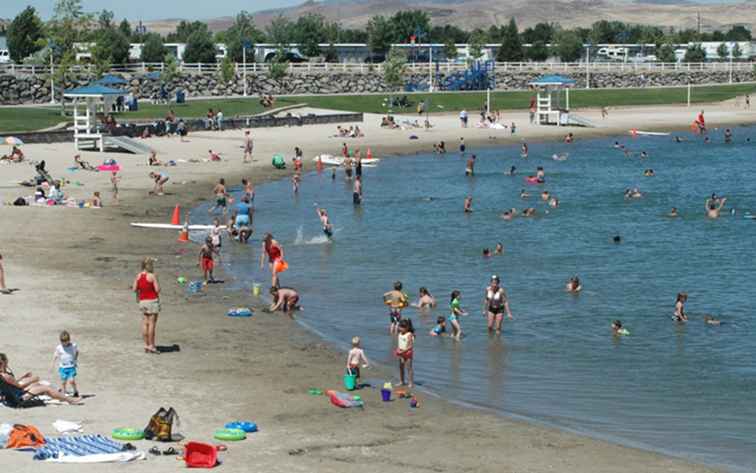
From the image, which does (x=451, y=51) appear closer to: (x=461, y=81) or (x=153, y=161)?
(x=461, y=81)

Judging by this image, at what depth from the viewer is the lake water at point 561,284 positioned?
22.4 m

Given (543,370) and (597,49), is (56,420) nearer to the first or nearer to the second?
(543,370)

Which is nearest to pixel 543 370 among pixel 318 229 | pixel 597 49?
pixel 318 229

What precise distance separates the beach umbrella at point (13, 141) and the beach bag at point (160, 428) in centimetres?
4334

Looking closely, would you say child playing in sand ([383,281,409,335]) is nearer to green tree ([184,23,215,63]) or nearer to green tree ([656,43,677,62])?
green tree ([184,23,215,63])

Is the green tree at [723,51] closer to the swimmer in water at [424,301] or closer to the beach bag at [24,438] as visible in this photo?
the swimmer in water at [424,301]

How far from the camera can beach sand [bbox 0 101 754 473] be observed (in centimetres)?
1817

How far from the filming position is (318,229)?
147 ft

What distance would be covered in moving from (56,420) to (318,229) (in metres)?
26.2

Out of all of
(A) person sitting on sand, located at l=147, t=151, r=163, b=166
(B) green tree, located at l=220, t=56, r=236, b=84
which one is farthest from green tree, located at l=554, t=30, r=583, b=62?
(A) person sitting on sand, located at l=147, t=151, r=163, b=166

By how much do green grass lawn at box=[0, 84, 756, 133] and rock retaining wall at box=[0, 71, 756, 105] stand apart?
19.3ft

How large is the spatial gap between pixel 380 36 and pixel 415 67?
4421 cm

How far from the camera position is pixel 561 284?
35156mm

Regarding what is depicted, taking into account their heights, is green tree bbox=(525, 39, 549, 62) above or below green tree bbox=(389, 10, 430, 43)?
below
